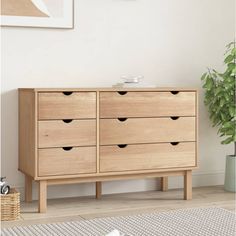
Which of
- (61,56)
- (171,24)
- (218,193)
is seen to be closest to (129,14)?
(171,24)

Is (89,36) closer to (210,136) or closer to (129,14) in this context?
(129,14)

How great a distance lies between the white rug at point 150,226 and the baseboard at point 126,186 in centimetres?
71

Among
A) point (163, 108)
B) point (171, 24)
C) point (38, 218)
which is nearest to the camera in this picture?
point (38, 218)

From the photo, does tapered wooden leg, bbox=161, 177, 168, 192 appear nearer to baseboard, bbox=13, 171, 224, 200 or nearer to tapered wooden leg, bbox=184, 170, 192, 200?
baseboard, bbox=13, 171, 224, 200

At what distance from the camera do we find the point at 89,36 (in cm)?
370

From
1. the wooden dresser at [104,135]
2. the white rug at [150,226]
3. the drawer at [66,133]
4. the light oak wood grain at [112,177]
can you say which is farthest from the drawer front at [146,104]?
the white rug at [150,226]

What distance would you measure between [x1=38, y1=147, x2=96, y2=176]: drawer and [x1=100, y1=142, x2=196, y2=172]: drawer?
0.25 feet

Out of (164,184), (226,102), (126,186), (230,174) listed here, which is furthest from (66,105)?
(230,174)

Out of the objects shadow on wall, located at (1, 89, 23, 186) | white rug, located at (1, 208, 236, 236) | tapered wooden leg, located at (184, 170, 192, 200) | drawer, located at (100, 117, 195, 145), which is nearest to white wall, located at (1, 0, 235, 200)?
shadow on wall, located at (1, 89, 23, 186)

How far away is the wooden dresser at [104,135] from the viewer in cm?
317

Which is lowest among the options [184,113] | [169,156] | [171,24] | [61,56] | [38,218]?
[38,218]

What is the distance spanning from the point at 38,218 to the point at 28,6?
135cm

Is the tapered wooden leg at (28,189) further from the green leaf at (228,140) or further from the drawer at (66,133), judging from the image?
the green leaf at (228,140)

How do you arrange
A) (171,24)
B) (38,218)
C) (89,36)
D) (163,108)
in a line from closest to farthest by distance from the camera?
(38,218), (163,108), (89,36), (171,24)
